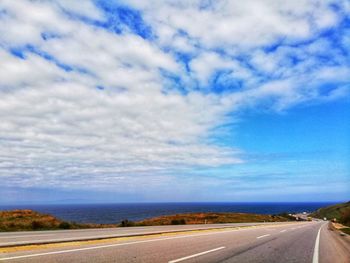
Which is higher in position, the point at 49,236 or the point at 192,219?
the point at 192,219

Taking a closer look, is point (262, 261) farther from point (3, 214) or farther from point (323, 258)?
point (3, 214)

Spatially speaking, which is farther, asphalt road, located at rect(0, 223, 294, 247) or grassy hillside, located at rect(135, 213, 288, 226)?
grassy hillside, located at rect(135, 213, 288, 226)

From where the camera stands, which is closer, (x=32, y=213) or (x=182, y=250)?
(x=182, y=250)

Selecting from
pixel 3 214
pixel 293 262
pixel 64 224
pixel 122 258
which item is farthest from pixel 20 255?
pixel 3 214

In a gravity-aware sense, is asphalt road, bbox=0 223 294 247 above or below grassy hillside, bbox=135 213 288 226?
below

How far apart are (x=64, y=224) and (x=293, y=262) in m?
23.6

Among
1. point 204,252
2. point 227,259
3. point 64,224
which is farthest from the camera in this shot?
point 64,224

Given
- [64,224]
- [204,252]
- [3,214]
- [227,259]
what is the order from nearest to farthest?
[227,259] → [204,252] → [64,224] → [3,214]

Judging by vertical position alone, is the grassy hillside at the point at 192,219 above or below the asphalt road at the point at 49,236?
above

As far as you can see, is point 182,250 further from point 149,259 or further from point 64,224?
point 64,224

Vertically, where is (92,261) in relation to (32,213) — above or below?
below

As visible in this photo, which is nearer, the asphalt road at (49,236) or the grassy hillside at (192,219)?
the asphalt road at (49,236)

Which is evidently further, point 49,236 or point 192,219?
point 192,219

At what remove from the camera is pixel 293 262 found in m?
11.3
